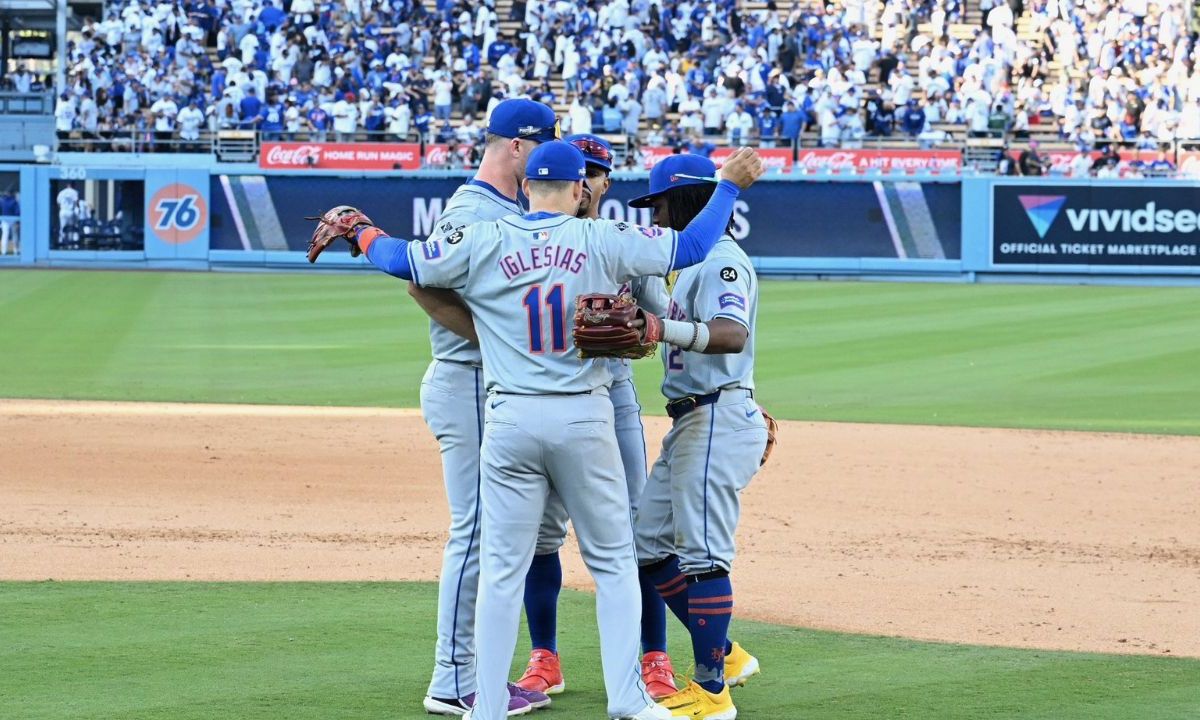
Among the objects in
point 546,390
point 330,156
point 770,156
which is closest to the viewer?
point 546,390

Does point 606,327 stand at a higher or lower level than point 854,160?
lower

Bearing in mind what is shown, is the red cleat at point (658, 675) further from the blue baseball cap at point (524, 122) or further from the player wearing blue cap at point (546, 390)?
the blue baseball cap at point (524, 122)

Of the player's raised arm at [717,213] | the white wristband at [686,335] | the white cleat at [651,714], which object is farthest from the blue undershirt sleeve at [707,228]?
the white cleat at [651,714]

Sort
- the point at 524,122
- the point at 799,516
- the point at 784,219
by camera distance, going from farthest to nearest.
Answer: the point at 784,219
the point at 799,516
the point at 524,122

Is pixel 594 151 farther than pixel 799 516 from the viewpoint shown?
No

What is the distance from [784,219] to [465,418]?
26.7 meters

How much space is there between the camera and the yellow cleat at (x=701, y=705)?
17.3 ft

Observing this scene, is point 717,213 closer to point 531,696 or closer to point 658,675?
point 658,675

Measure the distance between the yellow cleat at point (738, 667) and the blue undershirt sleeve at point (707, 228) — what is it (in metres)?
1.65

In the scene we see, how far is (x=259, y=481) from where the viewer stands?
35.9ft

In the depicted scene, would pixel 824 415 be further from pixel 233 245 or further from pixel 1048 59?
pixel 1048 59

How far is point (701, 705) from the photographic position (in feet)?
17.4

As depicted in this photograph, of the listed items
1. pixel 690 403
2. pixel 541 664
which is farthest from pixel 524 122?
pixel 541 664

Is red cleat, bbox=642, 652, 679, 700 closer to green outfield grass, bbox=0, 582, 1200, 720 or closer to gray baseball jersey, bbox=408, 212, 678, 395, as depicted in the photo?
green outfield grass, bbox=0, 582, 1200, 720
